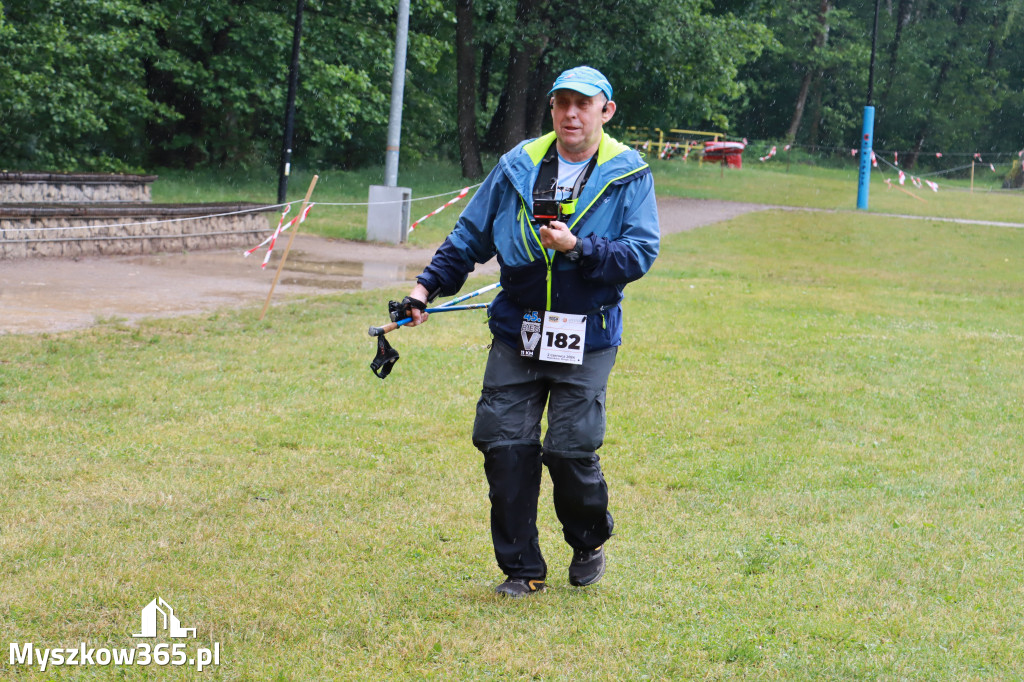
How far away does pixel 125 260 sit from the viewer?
1450cm

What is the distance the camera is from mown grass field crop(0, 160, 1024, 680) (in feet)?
12.8

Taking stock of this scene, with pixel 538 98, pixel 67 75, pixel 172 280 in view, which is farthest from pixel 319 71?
pixel 172 280

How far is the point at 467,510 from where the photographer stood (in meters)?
5.39

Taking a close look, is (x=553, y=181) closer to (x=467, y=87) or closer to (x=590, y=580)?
(x=590, y=580)

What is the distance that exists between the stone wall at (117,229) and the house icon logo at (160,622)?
10139mm

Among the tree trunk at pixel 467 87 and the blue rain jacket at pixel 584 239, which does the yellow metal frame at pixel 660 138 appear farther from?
the blue rain jacket at pixel 584 239

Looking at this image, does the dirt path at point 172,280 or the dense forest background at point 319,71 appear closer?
the dirt path at point 172,280

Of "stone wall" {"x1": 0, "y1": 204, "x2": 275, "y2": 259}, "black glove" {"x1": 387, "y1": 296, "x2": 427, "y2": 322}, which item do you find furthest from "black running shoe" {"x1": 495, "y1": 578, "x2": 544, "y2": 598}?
"stone wall" {"x1": 0, "y1": 204, "x2": 275, "y2": 259}

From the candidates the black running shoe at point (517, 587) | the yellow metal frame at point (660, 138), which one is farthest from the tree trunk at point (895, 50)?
the black running shoe at point (517, 587)

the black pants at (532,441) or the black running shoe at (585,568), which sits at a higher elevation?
the black pants at (532,441)

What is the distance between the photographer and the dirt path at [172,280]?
1062 cm

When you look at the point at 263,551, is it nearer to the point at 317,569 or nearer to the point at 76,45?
the point at 317,569

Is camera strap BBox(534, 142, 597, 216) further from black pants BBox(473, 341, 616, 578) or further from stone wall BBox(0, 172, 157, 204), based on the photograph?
stone wall BBox(0, 172, 157, 204)

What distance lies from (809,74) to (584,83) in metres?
64.3
